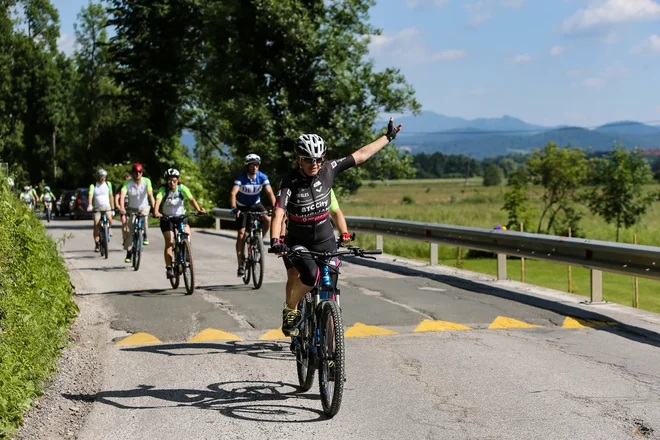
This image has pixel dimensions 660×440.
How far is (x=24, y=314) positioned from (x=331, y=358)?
8.53 ft

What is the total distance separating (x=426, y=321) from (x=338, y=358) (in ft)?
13.8

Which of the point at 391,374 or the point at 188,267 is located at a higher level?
the point at 188,267

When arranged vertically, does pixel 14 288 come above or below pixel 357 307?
above

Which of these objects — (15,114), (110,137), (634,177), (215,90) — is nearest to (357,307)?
(215,90)

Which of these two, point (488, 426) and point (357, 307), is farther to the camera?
point (357, 307)

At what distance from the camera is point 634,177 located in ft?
140

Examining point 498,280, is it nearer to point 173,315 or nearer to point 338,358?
point 173,315

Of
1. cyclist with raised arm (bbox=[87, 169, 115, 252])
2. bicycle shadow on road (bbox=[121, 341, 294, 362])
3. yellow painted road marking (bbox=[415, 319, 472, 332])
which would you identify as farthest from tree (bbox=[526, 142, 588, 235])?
bicycle shadow on road (bbox=[121, 341, 294, 362])

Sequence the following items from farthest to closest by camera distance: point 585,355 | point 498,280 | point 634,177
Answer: point 634,177 → point 498,280 → point 585,355

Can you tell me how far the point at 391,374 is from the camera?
7168 mm

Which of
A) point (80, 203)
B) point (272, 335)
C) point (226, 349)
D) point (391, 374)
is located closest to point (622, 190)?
point (80, 203)

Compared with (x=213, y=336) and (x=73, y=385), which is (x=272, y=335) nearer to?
(x=213, y=336)

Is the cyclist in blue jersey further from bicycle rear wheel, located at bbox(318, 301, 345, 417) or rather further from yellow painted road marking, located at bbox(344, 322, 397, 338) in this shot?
bicycle rear wheel, located at bbox(318, 301, 345, 417)

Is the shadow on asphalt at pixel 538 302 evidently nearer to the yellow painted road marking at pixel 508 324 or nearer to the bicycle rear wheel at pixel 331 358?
the yellow painted road marking at pixel 508 324
